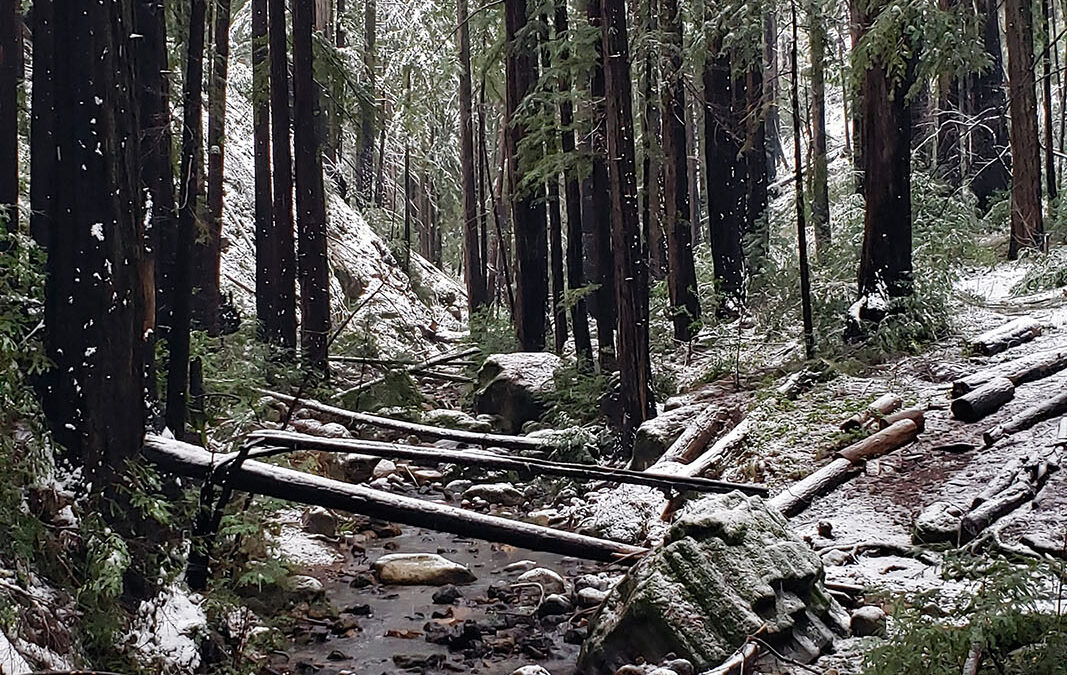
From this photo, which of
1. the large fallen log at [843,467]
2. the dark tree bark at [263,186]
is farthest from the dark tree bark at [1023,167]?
the dark tree bark at [263,186]

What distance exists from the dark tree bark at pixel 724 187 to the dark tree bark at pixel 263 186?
23.8 feet

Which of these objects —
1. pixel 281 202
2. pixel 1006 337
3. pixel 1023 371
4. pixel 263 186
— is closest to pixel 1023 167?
pixel 1006 337

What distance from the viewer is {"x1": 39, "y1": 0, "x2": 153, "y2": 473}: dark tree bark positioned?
521cm

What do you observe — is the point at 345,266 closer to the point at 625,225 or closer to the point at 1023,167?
the point at 625,225

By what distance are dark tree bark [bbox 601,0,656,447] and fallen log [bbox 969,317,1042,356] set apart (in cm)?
344

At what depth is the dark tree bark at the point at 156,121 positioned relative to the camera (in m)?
7.54

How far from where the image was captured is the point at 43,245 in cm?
619

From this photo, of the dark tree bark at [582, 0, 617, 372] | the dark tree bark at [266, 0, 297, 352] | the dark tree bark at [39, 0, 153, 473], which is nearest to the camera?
the dark tree bark at [39, 0, 153, 473]

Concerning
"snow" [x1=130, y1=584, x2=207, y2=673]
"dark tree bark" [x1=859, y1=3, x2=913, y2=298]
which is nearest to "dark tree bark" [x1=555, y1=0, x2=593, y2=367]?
"dark tree bark" [x1=859, y1=3, x2=913, y2=298]

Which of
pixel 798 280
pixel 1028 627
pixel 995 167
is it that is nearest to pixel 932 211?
pixel 798 280

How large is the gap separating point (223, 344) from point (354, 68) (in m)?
9.78

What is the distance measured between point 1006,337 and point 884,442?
2499 mm

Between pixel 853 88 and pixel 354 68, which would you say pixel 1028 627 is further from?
pixel 354 68

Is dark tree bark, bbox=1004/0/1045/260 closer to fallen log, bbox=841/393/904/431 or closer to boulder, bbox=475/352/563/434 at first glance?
fallen log, bbox=841/393/904/431
